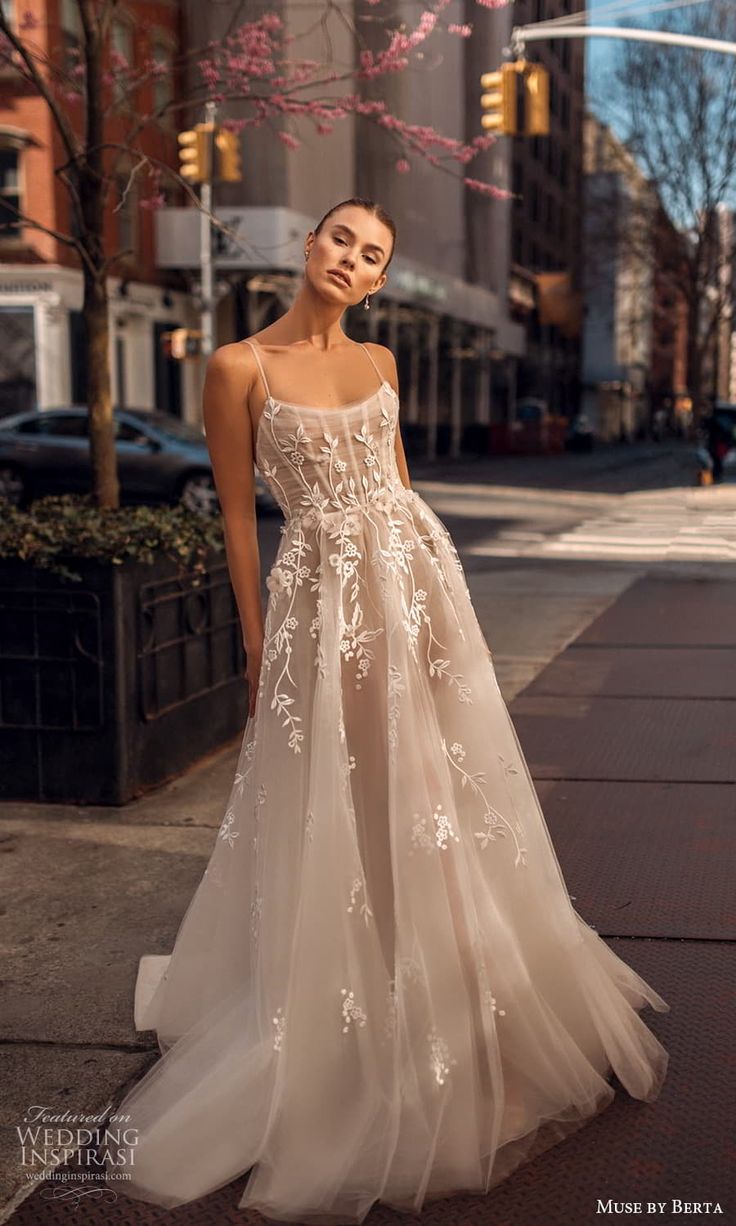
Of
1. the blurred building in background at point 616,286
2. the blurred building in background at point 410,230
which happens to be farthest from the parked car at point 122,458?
the blurred building in background at point 616,286

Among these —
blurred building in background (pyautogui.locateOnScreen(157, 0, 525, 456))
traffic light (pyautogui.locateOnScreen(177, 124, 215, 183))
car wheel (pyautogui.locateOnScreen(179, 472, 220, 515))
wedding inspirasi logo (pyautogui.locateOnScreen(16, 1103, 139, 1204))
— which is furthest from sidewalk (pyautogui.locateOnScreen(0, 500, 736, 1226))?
blurred building in background (pyautogui.locateOnScreen(157, 0, 525, 456))

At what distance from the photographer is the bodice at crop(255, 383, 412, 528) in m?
2.69

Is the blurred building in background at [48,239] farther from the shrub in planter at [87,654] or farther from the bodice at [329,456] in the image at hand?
the bodice at [329,456]

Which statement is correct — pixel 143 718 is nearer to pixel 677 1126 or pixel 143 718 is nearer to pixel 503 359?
pixel 677 1126

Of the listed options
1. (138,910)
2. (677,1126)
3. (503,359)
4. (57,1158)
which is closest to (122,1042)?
(57,1158)

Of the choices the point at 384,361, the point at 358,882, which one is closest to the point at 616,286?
the point at 384,361

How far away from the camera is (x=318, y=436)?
2697 mm

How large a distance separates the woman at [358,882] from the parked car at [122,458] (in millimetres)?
14727

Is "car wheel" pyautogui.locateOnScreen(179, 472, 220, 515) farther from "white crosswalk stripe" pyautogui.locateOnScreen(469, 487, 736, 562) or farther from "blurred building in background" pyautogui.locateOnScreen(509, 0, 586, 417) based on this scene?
"blurred building in background" pyautogui.locateOnScreen(509, 0, 586, 417)

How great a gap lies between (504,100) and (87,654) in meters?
14.6

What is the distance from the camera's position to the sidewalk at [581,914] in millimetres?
2477

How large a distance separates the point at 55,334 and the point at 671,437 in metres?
75.0

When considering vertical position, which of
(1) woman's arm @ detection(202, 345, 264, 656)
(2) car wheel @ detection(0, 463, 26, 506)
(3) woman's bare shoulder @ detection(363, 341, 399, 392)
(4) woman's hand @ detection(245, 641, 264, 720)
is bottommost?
(2) car wheel @ detection(0, 463, 26, 506)

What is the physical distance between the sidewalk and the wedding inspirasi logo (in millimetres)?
25
